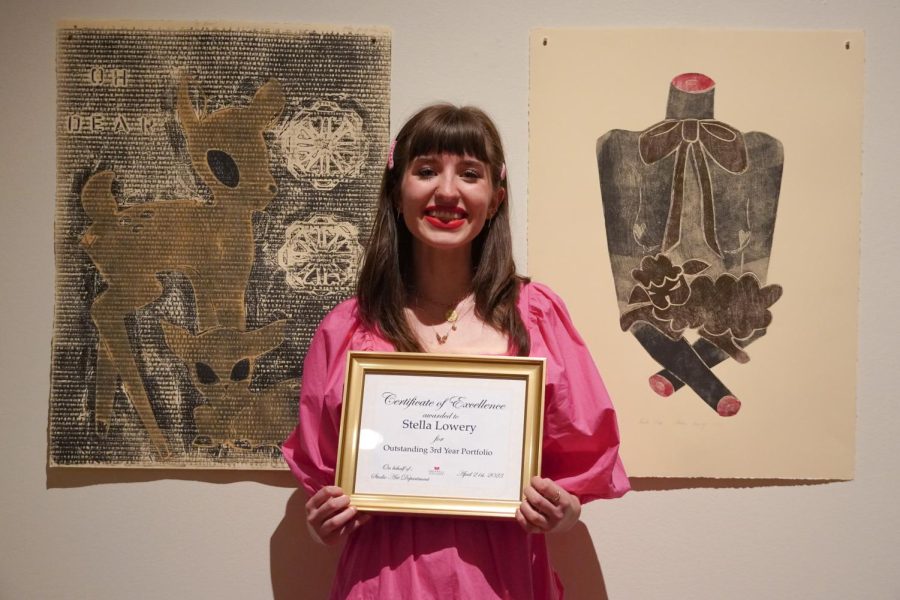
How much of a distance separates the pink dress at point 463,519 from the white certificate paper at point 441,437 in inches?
2.5

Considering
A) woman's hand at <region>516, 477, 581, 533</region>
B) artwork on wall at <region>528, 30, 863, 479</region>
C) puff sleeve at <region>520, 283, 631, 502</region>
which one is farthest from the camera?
artwork on wall at <region>528, 30, 863, 479</region>

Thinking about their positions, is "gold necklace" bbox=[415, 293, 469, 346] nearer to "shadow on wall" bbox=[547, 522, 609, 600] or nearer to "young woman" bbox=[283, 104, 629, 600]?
"young woman" bbox=[283, 104, 629, 600]

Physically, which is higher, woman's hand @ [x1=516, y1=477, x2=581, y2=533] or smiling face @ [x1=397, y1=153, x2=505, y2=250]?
smiling face @ [x1=397, y1=153, x2=505, y2=250]

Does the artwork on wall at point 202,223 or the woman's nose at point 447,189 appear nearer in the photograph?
the woman's nose at point 447,189

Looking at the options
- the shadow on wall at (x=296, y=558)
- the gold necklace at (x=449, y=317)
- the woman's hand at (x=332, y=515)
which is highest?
the gold necklace at (x=449, y=317)

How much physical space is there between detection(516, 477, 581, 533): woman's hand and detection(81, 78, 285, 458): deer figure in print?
2.15ft

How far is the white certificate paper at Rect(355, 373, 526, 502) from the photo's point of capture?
993 mm

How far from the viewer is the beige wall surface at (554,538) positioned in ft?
4.45

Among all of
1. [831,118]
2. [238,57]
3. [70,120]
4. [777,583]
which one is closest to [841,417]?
[777,583]

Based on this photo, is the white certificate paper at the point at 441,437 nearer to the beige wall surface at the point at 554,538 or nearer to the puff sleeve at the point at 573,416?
the puff sleeve at the point at 573,416

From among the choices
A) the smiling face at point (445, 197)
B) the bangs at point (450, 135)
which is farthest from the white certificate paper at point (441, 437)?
the bangs at point (450, 135)

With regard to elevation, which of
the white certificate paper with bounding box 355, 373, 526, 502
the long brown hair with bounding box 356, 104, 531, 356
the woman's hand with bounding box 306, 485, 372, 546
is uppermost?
the long brown hair with bounding box 356, 104, 531, 356

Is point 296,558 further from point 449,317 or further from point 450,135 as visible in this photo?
point 450,135

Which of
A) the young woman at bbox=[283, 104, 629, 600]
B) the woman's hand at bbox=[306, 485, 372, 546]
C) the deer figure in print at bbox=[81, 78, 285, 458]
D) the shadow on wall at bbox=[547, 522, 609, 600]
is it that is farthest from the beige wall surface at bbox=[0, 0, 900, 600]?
the woman's hand at bbox=[306, 485, 372, 546]
